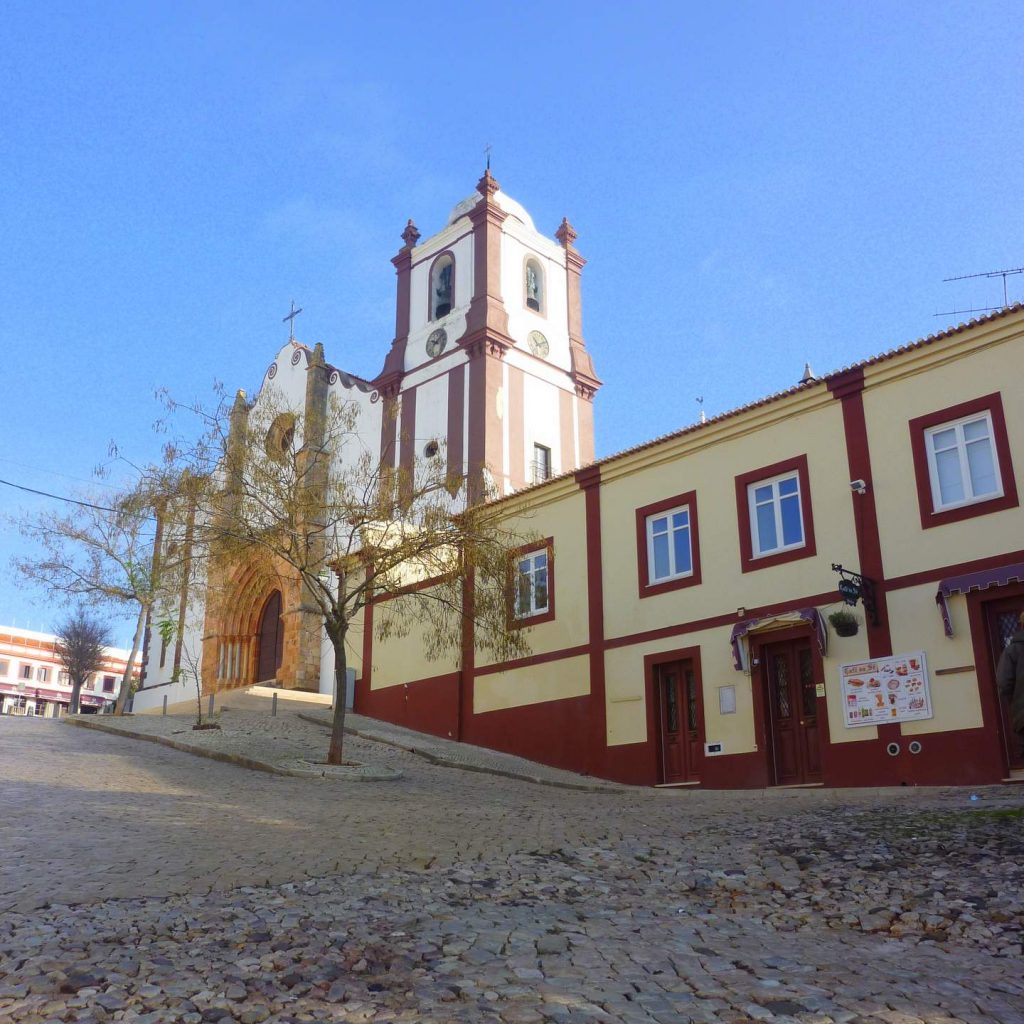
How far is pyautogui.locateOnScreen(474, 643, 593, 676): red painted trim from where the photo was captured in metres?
20.7

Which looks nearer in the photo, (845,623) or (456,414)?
(845,623)

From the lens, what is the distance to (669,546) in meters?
19.7

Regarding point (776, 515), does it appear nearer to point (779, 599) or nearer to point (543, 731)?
point (779, 599)

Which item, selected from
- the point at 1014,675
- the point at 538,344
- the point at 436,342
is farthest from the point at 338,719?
the point at 538,344

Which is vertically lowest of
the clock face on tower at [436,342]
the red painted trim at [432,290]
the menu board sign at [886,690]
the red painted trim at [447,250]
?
the menu board sign at [886,690]

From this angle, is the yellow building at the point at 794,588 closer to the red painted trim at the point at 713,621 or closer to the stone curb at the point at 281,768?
the red painted trim at the point at 713,621

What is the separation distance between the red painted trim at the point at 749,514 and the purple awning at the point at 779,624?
0.88 metres

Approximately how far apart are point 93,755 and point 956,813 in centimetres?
1237

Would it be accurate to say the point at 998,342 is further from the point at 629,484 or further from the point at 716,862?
the point at 716,862

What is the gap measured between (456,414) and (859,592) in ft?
60.5

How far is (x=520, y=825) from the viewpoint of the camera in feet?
38.5

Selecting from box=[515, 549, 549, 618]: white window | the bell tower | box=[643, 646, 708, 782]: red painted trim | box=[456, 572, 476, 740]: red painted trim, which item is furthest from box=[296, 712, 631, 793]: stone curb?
the bell tower

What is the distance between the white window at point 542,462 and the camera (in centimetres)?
3350

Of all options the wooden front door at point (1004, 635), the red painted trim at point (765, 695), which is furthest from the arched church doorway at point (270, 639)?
the wooden front door at point (1004, 635)
